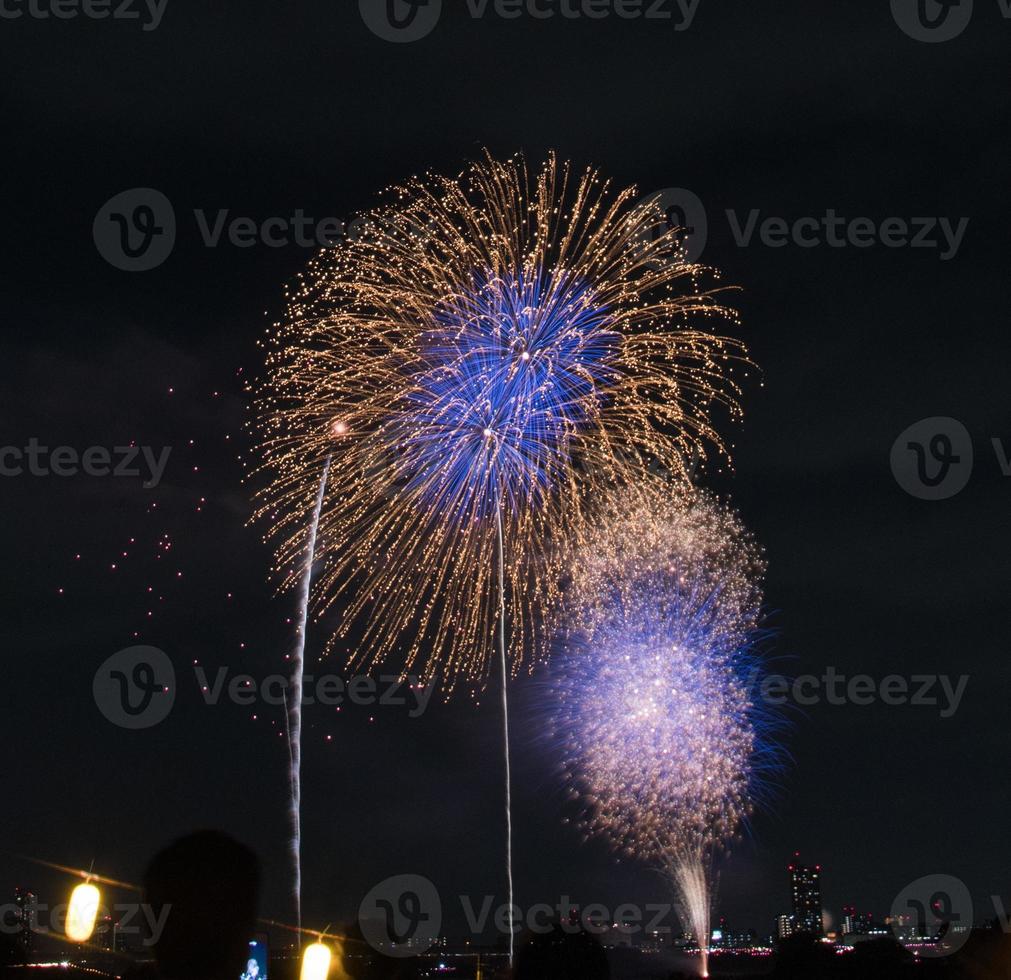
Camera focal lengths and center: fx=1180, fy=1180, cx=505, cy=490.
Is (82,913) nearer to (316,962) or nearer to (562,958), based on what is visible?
(316,962)

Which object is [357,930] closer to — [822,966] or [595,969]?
[822,966]

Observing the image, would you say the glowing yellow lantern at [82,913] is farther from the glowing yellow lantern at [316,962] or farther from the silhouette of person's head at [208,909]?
the silhouette of person's head at [208,909]

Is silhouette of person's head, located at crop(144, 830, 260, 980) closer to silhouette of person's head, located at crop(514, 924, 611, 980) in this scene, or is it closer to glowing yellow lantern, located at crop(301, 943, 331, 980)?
silhouette of person's head, located at crop(514, 924, 611, 980)

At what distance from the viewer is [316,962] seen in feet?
36.1

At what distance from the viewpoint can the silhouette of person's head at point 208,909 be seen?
4.28 meters

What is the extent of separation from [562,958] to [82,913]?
6124 millimetres

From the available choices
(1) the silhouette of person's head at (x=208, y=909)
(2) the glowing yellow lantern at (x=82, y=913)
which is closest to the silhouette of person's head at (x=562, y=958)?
(1) the silhouette of person's head at (x=208, y=909)

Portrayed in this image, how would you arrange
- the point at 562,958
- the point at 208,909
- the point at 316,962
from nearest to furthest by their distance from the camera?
the point at 208,909, the point at 562,958, the point at 316,962

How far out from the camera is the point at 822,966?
7.43 metres

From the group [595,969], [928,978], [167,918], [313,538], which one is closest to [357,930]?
[928,978]

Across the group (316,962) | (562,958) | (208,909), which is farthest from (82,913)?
(208,909)

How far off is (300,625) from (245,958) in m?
26.9

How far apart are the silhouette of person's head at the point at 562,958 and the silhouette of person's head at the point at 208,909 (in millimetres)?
1761

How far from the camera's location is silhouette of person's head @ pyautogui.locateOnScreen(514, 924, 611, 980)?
5.59 m
